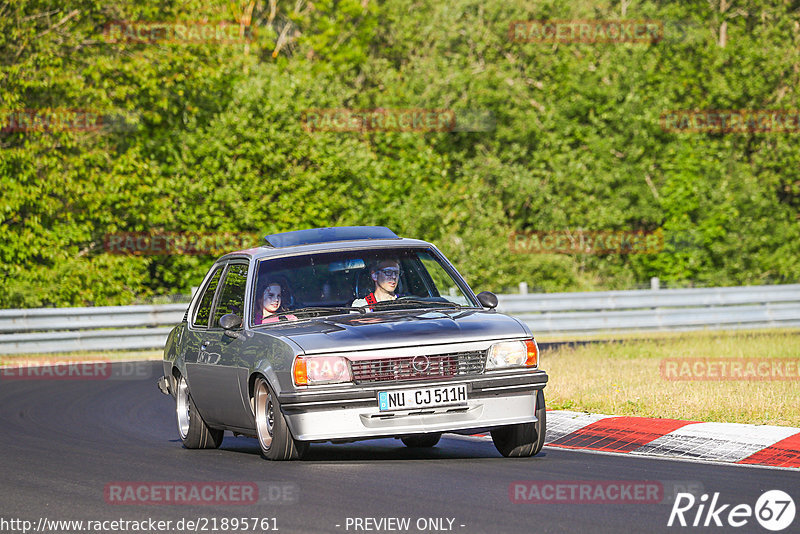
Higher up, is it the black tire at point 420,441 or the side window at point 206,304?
the side window at point 206,304

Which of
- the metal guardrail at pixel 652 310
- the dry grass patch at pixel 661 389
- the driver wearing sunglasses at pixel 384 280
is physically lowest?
the metal guardrail at pixel 652 310

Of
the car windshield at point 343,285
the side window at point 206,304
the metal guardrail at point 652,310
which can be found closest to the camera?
the car windshield at point 343,285

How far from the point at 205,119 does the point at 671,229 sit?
14.8 metres

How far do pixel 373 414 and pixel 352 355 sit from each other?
41cm

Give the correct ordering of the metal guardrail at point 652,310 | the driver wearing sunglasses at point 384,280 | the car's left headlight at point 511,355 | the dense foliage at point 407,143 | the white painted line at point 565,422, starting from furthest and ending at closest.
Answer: the dense foliage at point 407,143, the metal guardrail at point 652,310, the white painted line at point 565,422, the driver wearing sunglasses at point 384,280, the car's left headlight at point 511,355

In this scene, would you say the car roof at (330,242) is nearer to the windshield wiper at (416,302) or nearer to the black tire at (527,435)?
the windshield wiper at (416,302)

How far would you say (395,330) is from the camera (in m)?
9.01

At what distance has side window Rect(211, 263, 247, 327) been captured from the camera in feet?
34.2

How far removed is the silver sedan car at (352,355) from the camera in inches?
348

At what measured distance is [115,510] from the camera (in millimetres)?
7621

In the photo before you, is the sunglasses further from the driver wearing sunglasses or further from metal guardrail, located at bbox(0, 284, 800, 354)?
metal guardrail, located at bbox(0, 284, 800, 354)

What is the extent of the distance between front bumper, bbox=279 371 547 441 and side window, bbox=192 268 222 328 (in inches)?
96.6

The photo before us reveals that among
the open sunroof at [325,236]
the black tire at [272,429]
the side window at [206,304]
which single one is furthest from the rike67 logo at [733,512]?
the side window at [206,304]

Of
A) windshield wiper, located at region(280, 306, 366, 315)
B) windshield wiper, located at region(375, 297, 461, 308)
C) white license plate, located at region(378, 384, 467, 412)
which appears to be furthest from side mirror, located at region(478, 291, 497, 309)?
white license plate, located at region(378, 384, 467, 412)
